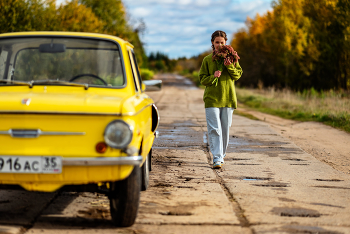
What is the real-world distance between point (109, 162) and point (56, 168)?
1.42 feet

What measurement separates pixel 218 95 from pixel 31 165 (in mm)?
3620

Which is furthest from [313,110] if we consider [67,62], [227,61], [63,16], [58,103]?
[63,16]

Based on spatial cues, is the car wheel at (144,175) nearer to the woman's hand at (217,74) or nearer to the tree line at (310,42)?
the woman's hand at (217,74)

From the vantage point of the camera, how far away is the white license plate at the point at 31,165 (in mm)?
3295

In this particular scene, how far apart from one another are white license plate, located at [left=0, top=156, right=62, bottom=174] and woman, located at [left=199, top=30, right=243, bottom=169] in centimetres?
333

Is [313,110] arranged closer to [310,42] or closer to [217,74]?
[217,74]

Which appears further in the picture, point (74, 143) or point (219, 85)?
point (219, 85)

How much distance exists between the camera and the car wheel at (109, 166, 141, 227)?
354cm

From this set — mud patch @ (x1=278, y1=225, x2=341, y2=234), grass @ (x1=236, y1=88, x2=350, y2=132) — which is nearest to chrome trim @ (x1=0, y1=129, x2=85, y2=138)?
mud patch @ (x1=278, y1=225, x2=341, y2=234)

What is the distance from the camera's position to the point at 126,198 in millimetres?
3529

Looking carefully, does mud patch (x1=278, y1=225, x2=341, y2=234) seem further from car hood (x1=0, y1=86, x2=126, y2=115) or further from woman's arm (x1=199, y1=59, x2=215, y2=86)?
woman's arm (x1=199, y1=59, x2=215, y2=86)

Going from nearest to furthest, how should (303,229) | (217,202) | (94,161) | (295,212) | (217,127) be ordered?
(94,161) < (303,229) < (295,212) < (217,202) < (217,127)

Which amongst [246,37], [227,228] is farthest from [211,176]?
[246,37]

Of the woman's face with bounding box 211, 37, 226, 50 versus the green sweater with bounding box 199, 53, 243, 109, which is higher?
the woman's face with bounding box 211, 37, 226, 50
